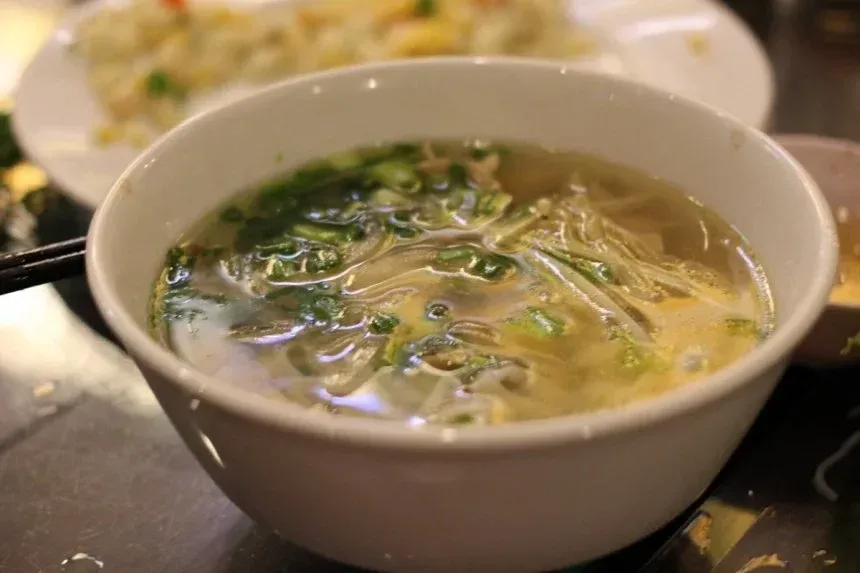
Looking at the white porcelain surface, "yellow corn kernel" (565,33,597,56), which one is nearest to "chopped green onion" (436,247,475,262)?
the white porcelain surface

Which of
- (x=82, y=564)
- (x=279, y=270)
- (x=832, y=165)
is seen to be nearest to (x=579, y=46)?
(x=832, y=165)

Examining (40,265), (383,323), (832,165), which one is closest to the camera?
(40,265)

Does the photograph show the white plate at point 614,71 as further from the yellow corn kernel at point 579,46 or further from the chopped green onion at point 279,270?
the chopped green onion at point 279,270

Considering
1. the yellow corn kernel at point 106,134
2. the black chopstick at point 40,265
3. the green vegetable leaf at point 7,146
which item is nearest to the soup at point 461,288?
the black chopstick at point 40,265

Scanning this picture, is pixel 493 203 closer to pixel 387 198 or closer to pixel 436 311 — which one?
pixel 387 198

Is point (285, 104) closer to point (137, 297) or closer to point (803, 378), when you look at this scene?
point (137, 297)

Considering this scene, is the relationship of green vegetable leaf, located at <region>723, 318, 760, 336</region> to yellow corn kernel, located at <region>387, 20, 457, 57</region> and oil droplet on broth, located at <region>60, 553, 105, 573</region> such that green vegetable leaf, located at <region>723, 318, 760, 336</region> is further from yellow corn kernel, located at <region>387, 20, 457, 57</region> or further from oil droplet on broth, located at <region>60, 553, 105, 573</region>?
yellow corn kernel, located at <region>387, 20, 457, 57</region>
